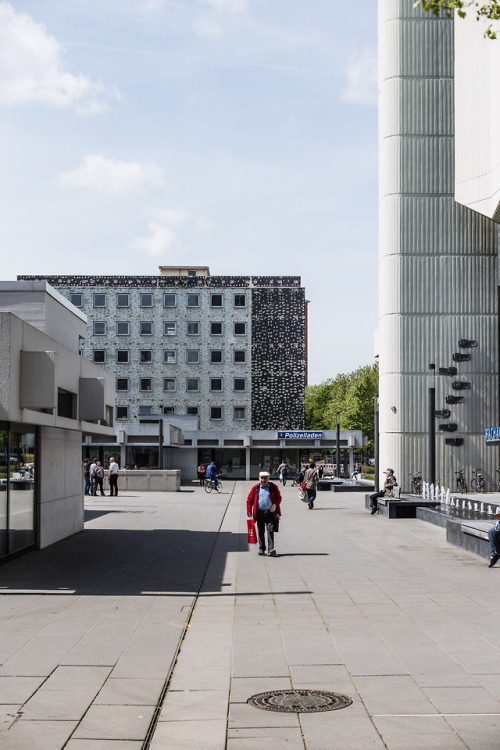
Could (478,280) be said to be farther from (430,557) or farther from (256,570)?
(256,570)

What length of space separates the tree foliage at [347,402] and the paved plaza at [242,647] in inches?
2285

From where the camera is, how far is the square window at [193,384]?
82750mm

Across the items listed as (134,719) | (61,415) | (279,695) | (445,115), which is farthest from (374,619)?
(445,115)

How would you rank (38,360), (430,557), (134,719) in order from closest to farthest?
(134,719), (38,360), (430,557)

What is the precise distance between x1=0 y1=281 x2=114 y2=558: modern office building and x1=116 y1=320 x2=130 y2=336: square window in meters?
58.6

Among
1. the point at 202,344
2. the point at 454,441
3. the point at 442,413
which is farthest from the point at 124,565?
the point at 202,344

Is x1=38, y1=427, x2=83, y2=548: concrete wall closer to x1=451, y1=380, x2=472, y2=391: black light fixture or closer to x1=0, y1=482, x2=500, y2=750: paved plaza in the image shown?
x1=0, y1=482, x2=500, y2=750: paved plaza

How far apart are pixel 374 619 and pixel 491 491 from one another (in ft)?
111

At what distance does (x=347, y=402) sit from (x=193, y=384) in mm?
19143

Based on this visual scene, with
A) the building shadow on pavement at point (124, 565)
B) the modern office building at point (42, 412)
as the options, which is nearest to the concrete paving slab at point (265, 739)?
the building shadow on pavement at point (124, 565)

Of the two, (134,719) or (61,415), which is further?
(61,415)

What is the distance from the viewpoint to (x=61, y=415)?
18.7m

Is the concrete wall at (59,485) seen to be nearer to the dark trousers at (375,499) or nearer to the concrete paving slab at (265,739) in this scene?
the dark trousers at (375,499)

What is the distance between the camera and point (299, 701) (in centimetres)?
730
